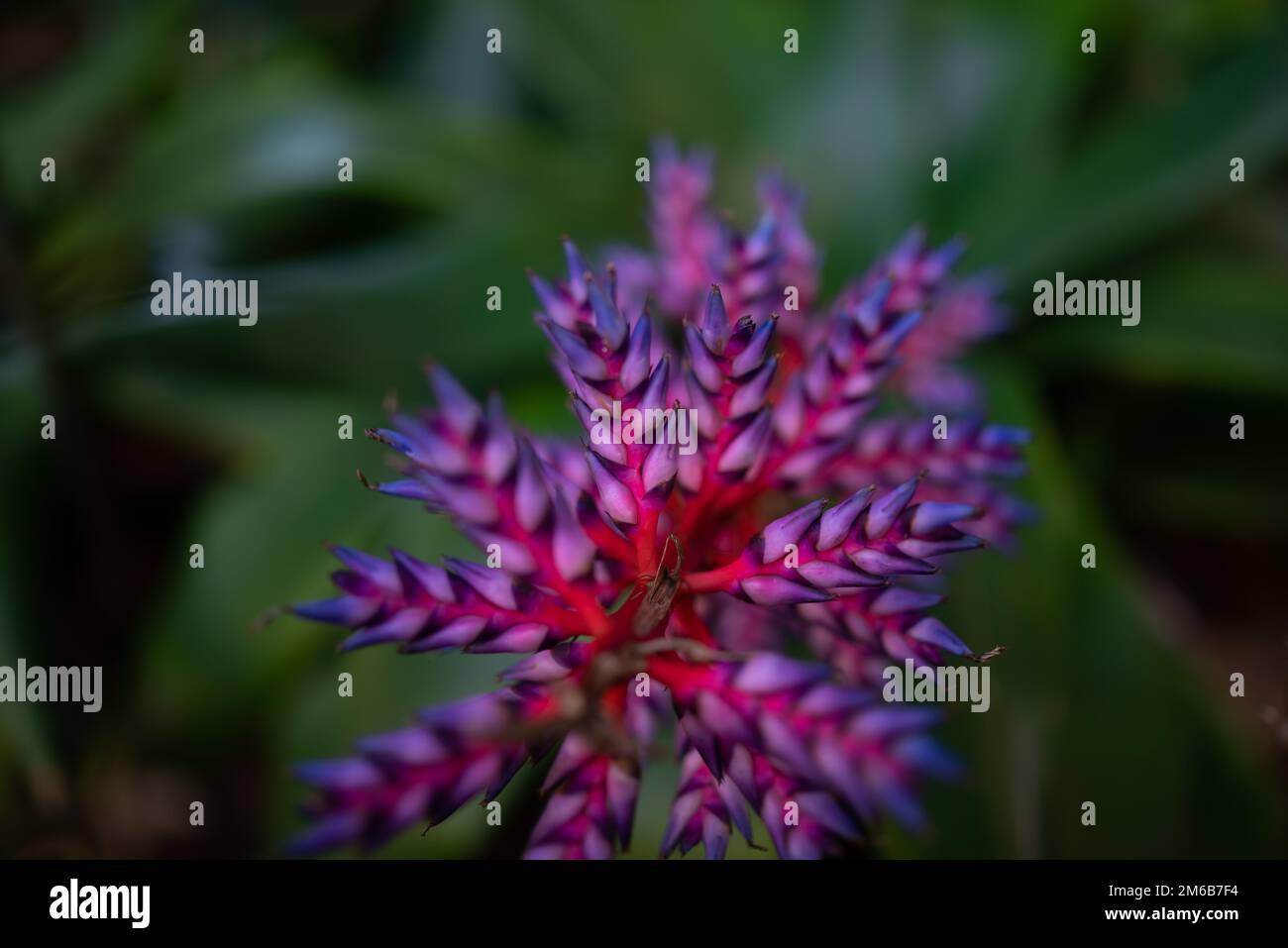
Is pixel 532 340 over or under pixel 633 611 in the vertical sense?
over

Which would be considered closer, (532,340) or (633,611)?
(633,611)

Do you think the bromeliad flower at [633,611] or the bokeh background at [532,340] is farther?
the bokeh background at [532,340]

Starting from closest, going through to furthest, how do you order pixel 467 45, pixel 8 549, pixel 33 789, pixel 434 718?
pixel 434 718 < pixel 33 789 < pixel 8 549 < pixel 467 45

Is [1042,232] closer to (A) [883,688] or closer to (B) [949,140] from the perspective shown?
(B) [949,140]

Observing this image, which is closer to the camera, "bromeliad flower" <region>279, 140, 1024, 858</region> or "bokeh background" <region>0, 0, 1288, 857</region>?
"bromeliad flower" <region>279, 140, 1024, 858</region>

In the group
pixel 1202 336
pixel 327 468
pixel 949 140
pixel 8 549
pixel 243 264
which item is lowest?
pixel 8 549
